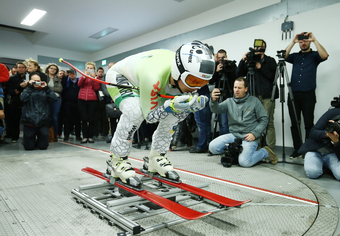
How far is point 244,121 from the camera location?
3.54 meters

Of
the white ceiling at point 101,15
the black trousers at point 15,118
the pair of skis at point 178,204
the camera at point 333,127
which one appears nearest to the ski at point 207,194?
the pair of skis at point 178,204

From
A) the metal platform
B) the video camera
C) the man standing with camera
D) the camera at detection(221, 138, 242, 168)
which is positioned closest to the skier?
the metal platform

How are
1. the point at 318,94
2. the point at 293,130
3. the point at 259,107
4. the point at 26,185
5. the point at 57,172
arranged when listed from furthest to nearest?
the point at 318,94
the point at 293,130
the point at 259,107
the point at 57,172
the point at 26,185

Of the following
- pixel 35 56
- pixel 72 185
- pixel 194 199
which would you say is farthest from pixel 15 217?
pixel 35 56

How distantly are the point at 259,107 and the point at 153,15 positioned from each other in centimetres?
445

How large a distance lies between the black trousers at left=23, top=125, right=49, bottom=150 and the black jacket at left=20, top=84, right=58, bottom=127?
0.12m

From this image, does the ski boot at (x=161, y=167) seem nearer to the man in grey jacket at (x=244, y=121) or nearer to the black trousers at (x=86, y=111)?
the man in grey jacket at (x=244, y=121)

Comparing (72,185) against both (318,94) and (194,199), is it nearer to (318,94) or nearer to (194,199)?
(194,199)

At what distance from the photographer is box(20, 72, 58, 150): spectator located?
4371 mm

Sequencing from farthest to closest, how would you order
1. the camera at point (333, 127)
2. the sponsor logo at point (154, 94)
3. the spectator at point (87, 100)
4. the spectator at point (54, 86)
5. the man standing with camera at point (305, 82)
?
1. the spectator at point (54, 86)
2. the spectator at point (87, 100)
3. the man standing with camera at point (305, 82)
4. the camera at point (333, 127)
5. the sponsor logo at point (154, 94)

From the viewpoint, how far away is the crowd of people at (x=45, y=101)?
14.5 ft

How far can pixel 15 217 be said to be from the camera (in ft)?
5.25

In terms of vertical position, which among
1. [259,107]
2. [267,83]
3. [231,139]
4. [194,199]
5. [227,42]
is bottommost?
[194,199]

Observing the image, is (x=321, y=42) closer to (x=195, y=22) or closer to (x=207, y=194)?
(x=195, y=22)
